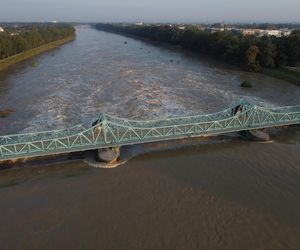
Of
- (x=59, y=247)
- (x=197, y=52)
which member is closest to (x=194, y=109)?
(x=59, y=247)

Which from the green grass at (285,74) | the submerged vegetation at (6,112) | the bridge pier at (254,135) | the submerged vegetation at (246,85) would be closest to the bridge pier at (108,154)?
the bridge pier at (254,135)

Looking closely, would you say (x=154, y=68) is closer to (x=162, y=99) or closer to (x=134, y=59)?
(x=134, y=59)

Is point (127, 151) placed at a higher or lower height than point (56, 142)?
lower

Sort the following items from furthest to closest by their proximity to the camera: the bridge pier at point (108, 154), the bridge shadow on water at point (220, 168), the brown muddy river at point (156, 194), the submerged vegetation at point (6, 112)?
the submerged vegetation at point (6, 112) → the bridge pier at point (108, 154) → the bridge shadow on water at point (220, 168) → the brown muddy river at point (156, 194)

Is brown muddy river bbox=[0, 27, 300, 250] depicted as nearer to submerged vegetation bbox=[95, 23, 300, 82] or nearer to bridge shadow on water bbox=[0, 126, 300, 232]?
bridge shadow on water bbox=[0, 126, 300, 232]

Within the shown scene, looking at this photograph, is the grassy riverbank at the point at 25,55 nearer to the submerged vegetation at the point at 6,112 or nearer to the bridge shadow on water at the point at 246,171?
the submerged vegetation at the point at 6,112

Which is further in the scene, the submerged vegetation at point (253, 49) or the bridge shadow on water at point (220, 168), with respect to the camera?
the submerged vegetation at point (253, 49)

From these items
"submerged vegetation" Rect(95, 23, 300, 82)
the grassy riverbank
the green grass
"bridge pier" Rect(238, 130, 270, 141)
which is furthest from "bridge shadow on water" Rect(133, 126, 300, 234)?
the grassy riverbank
